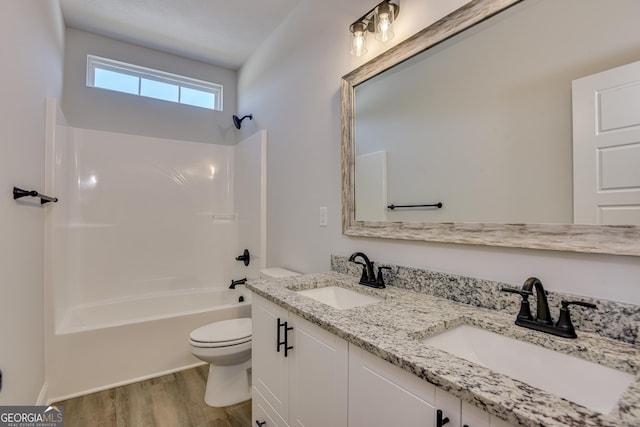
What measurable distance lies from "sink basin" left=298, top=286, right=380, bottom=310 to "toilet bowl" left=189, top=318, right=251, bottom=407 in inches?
28.7

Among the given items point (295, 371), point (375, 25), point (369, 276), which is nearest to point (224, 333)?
point (295, 371)

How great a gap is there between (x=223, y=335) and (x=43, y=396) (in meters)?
1.15

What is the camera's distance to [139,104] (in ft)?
9.65

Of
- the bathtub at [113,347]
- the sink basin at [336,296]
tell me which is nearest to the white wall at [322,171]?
the sink basin at [336,296]

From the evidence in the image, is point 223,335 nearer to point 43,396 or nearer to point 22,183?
point 43,396

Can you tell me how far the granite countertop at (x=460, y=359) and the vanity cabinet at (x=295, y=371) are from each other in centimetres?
8

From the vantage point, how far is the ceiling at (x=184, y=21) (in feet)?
7.52

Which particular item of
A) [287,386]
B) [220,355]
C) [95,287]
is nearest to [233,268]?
[95,287]

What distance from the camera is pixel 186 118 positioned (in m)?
3.19

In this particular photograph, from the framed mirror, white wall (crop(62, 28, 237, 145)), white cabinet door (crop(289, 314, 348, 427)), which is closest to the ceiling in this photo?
white wall (crop(62, 28, 237, 145))

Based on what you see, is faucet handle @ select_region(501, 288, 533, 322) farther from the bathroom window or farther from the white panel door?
the bathroom window

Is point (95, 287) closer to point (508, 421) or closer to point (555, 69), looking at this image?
point (508, 421)

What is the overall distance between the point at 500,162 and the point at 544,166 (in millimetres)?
145

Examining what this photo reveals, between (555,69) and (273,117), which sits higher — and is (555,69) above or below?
below
